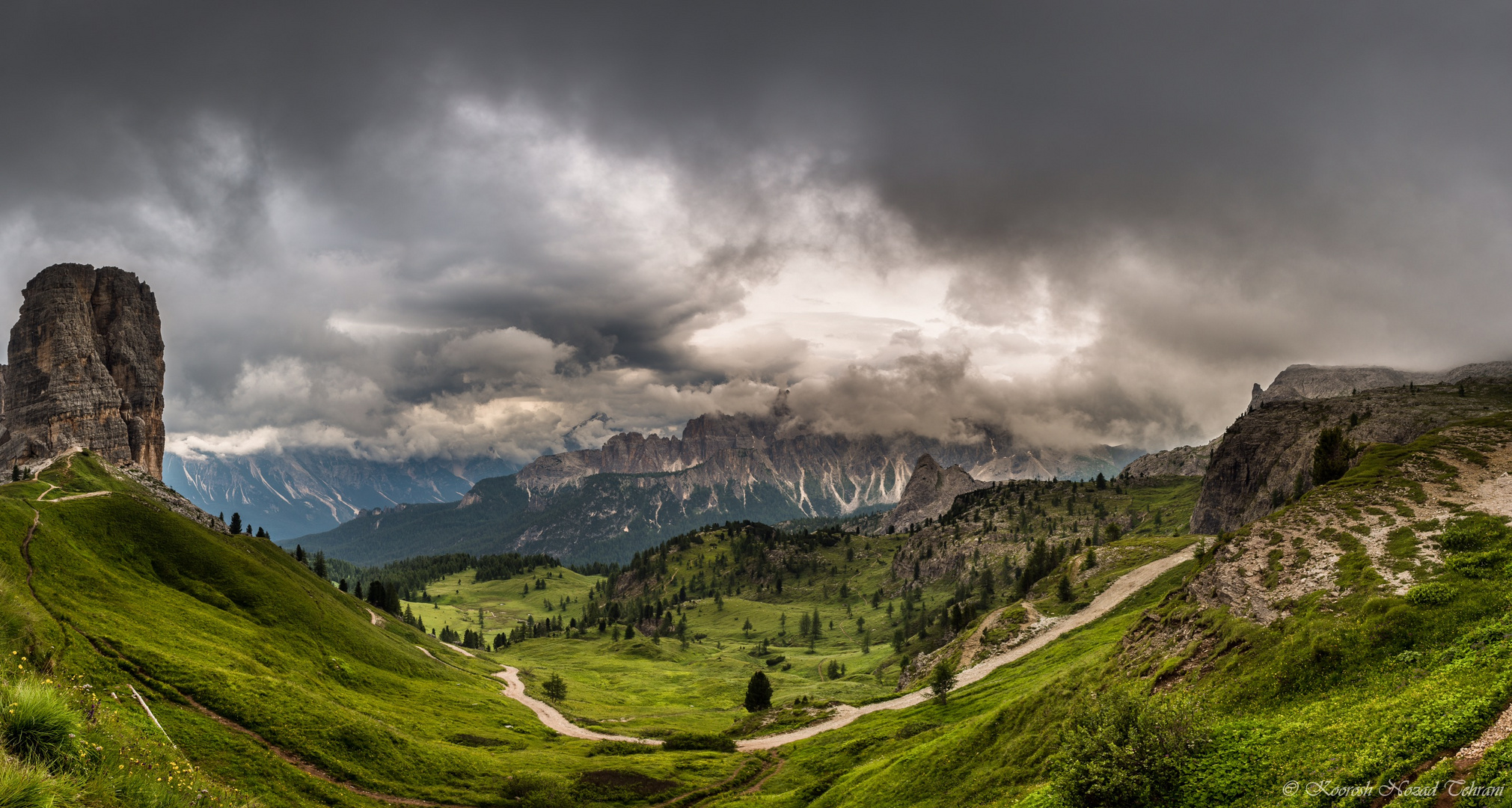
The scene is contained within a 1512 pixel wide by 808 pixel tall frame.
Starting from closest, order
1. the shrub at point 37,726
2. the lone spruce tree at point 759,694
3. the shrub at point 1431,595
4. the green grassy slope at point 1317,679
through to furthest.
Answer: the shrub at point 37,726
the green grassy slope at point 1317,679
the shrub at point 1431,595
the lone spruce tree at point 759,694

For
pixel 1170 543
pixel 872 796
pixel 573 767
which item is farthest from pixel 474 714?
pixel 1170 543

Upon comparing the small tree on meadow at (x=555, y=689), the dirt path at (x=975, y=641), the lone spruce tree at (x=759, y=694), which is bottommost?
the small tree on meadow at (x=555, y=689)

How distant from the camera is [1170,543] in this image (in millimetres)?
168625

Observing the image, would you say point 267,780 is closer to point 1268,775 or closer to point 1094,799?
point 1094,799

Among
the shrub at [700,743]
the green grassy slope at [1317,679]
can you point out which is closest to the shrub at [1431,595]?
the green grassy slope at [1317,679]

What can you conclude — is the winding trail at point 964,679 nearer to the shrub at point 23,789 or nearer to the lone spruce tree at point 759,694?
the lone spruce tree at point 759,694

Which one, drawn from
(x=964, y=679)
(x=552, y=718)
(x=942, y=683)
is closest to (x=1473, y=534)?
(x=942, y=683)

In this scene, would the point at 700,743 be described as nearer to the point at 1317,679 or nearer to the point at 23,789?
the point at 1317,679

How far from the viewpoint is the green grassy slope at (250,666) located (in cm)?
6234

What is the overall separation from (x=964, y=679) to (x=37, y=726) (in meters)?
120

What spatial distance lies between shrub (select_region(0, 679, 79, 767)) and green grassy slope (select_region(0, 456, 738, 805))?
1911 cm

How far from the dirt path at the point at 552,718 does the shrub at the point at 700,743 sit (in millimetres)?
6526

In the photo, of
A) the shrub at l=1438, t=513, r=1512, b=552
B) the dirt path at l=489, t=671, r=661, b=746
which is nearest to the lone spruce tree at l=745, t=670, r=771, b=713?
the dirt path at l=489, t=671, r=661, b=746

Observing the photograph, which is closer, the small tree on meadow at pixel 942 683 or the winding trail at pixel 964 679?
the small tree on meadow at pixel 942 683
